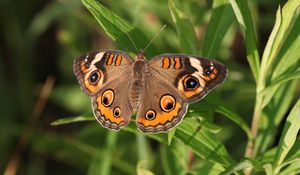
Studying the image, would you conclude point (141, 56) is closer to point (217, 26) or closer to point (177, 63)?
point (177, 63)

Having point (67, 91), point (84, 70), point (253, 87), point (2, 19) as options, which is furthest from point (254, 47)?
point (2, 19)

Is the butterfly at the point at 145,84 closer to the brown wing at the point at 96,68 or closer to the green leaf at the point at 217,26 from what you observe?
the brown wing at the point at 96,68

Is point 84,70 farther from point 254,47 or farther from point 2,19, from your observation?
point 2,19

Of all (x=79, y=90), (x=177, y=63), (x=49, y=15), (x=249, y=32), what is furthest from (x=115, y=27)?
(x=79, y=90)

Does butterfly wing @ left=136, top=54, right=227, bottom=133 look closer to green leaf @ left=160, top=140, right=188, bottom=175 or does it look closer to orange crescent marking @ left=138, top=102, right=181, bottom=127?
orange crescent marking @ left=138, top=102, right=181, bottom=127

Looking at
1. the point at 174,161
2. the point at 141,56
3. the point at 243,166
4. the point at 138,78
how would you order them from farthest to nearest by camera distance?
the point at 174,161, the point at 138,78, the point at 141,56, the point at 243,166

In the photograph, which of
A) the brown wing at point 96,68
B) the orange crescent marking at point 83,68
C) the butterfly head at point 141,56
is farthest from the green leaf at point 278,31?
the orange crescent marking at point 83,68
